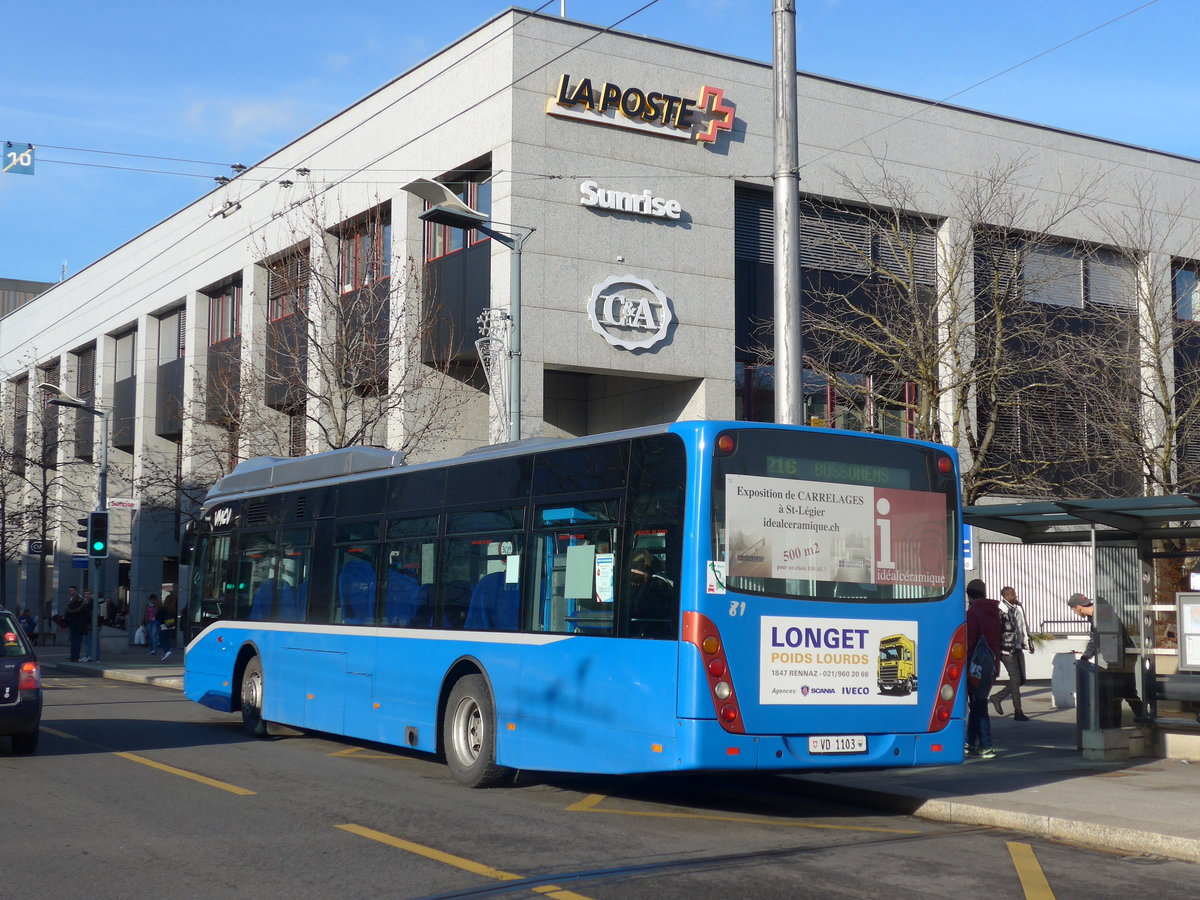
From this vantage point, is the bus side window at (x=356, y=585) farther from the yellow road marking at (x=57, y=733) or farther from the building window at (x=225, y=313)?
the building window at (x=225, y=313)

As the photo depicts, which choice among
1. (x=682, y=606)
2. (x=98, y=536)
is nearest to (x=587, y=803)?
(x=682, y=606)

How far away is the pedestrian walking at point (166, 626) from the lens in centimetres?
3641

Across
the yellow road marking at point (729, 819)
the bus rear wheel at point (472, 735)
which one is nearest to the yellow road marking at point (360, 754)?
the bus rear wheel at point (472, 735)

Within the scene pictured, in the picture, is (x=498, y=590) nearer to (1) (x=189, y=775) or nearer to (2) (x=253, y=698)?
(1) (x=189, y=775)

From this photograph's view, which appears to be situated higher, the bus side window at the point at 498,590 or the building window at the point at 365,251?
the building window at the point at 365,251

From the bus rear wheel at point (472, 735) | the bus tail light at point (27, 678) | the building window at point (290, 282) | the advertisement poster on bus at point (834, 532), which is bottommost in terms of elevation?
the bus rear wheel at point (472, 735)

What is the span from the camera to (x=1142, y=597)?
45.9ft

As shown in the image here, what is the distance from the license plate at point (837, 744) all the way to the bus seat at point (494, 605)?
2668mm

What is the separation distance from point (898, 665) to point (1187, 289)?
86.2 feet

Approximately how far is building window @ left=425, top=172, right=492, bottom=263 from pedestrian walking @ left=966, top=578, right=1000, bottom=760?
1509 cm

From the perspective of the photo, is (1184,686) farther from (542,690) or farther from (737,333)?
(737,333)

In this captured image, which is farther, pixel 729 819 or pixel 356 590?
pixel 356 590

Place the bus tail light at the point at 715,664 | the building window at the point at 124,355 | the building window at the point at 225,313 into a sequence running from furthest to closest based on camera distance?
the building window at the point at 124,355, the building window at the point at 225,313, the bus tail light at the point at 715,664

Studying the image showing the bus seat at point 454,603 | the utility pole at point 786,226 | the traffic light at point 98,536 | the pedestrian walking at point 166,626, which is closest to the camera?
the bus seat at point 454,603
